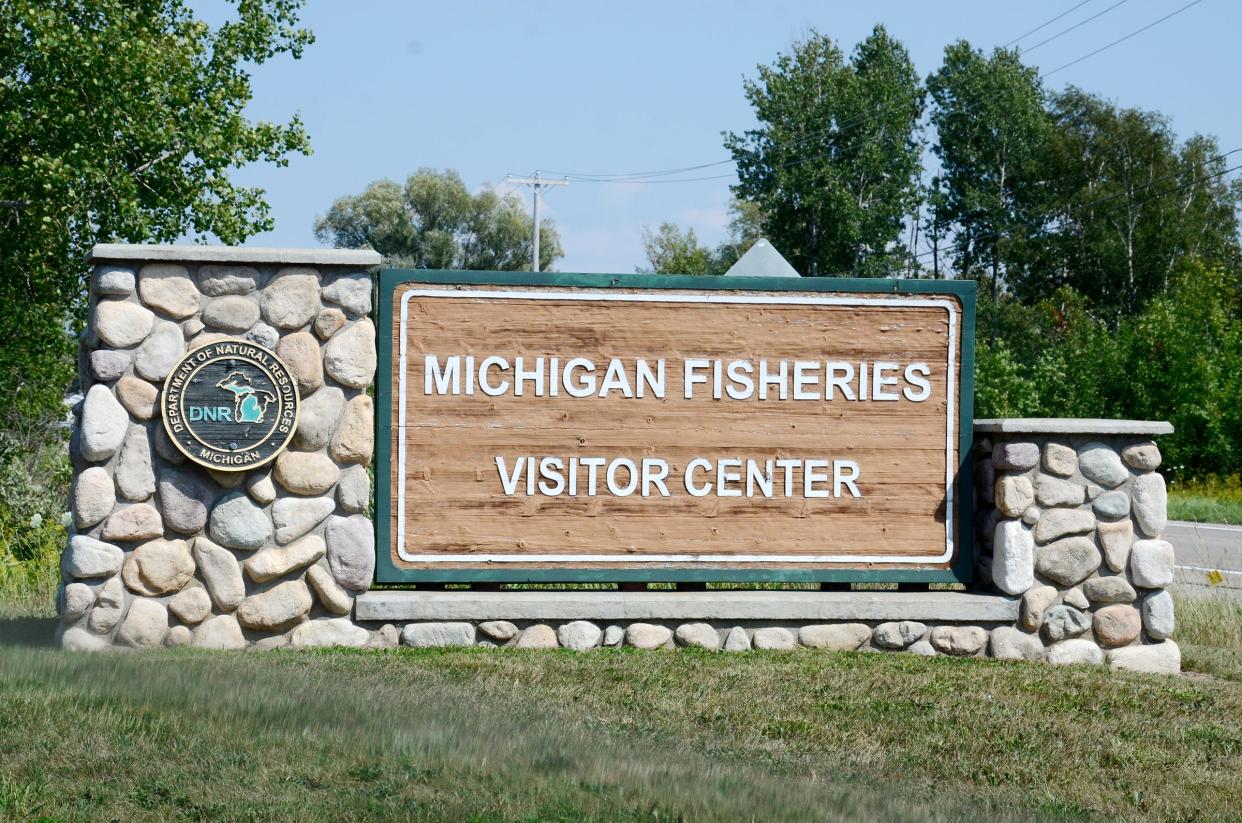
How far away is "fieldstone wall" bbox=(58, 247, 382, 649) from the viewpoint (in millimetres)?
7180

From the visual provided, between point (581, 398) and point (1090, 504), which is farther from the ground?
point (581, 398)

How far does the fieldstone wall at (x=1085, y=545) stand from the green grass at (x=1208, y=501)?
15100 millimetres

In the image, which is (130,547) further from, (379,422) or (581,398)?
(581,398)

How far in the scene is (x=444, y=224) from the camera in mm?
66938

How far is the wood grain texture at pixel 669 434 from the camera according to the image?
7.65 m

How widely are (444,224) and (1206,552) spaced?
54693 millimetres

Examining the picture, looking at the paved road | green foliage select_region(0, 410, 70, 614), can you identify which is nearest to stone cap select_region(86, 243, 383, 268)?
green foliage select_region(0, 410, 70, 614)

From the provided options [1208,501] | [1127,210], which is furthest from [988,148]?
[1208,501]

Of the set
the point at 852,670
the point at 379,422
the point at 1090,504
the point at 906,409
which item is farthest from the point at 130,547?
the point at 1090,504

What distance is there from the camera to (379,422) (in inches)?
298

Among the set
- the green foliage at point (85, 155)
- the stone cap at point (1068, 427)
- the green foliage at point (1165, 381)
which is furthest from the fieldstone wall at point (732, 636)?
the green foliage at point (1165, 381)

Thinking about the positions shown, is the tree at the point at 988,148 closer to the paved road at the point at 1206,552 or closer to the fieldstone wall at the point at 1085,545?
the paved road at the point at 1206,552

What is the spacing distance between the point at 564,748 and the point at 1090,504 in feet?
13.5

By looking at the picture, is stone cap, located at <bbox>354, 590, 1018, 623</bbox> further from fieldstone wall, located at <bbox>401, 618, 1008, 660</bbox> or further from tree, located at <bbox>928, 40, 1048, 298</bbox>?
tree, located at <bbox>928, 40, 1048, 298</bbox>
